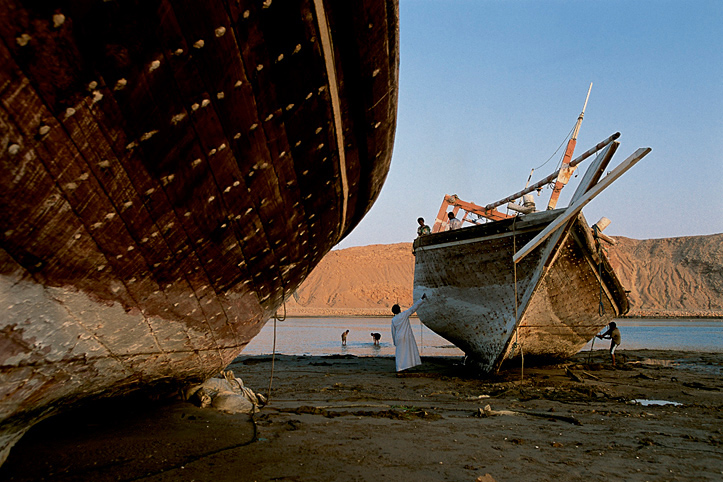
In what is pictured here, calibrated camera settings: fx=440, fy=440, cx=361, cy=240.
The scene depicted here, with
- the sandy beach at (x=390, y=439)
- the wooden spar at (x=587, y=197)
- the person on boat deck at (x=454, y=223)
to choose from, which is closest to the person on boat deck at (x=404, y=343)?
the sandy beach at (x=390, y=439)

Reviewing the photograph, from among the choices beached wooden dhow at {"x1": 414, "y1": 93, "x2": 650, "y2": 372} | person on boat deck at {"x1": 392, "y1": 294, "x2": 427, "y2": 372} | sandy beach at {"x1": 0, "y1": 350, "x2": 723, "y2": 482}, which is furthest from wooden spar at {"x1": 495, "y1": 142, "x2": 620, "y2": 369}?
→ person on boat deck at {"x1": 392, "y1": 294, "x2": 427, "y2": 372}

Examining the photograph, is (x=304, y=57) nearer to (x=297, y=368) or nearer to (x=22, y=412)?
(x=22, y=412)

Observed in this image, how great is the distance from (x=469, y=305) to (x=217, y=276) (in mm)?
7091

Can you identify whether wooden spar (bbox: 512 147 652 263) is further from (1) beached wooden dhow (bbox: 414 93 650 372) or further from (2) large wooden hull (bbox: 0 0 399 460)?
(2) large wooden hull (bbox: 0 0 399 460)

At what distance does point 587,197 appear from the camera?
6.43 m

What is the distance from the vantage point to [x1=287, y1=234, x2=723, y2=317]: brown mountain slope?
74125mm

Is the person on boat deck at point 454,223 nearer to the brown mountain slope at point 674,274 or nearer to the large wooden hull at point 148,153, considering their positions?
the large wooden hull at point 148,153

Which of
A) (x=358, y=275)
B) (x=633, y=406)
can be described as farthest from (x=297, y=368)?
(x=358, y=275)

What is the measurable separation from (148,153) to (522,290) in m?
7.13

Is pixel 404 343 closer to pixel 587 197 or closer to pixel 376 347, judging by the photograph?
pixel 587 197

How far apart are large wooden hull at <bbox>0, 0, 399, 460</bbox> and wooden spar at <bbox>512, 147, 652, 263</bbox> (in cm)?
410

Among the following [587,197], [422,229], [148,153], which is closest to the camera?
[148,153]

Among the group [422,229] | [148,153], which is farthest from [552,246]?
[148,153]

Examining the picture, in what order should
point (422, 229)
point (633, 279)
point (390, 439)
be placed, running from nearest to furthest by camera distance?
point (390, 439), point (422, 229), point (633, 279)
